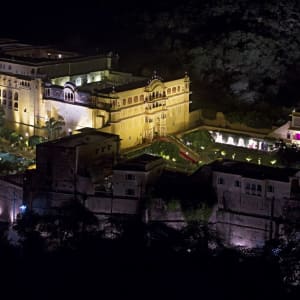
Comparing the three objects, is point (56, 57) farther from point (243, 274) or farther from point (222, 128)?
point (243, 274)

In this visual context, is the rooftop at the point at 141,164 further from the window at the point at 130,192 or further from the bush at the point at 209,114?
the bush at the point at 209,114

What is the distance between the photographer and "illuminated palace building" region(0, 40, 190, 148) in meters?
35.4

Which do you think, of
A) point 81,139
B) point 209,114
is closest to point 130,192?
point 81,139

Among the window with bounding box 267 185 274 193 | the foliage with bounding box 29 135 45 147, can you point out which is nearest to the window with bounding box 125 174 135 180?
the window with bounding box 267 185 274 193

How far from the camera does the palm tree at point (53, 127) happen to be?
36156 millimetres

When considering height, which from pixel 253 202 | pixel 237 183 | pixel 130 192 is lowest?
pixel 253 202

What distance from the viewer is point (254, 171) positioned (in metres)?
26.5

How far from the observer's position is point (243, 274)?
2330cm

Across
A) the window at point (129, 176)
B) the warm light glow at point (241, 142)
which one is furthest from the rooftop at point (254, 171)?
the warm light glow at point (241, 142)

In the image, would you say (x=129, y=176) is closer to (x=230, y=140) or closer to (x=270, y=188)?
(x=270, y=188)

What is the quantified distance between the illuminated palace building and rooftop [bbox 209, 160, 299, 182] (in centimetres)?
873

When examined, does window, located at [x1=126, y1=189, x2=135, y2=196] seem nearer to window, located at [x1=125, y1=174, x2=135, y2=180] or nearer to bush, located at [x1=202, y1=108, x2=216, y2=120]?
window, located at [x1=125, y1=174, x2=135, y2=180]

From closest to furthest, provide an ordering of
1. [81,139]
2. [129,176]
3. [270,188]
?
[270,188] → [129,176] → [81,139]

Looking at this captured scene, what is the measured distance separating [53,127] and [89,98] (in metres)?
2.12
